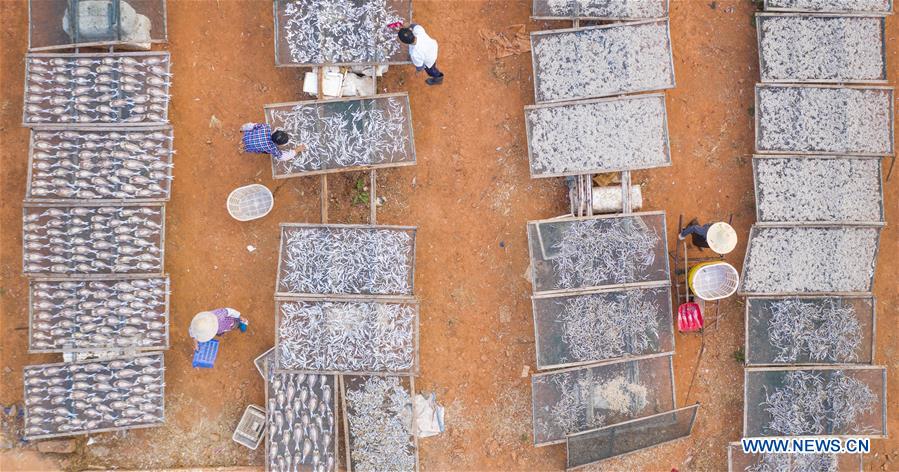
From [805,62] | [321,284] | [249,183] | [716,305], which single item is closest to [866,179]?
[805,62]

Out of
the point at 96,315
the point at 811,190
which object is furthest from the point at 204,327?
the point at 811,190

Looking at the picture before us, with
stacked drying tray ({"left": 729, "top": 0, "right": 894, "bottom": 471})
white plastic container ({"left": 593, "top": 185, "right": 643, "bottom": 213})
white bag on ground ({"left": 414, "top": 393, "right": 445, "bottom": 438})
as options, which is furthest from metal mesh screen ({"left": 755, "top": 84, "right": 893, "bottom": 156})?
white bag on ground ({"left": 414, "top": 393, "right": 445, "bottom": 438})

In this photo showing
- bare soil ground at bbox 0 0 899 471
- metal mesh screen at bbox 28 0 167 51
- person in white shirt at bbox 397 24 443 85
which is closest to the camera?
person in white shirt at bbox 397 24 443 85

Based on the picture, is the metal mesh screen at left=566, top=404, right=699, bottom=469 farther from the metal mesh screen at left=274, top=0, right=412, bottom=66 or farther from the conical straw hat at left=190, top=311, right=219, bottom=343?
the metal mesh screen at left=274, top=0, right=412, bottom=66

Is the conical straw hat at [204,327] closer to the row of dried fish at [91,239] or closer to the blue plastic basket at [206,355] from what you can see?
the blue plastic basket at [206,355]

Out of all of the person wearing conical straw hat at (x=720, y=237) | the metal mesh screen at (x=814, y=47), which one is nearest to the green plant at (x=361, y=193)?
the person wearing conical straw hat at (x=720, y=237)

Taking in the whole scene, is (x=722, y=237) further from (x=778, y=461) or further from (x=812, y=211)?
(x=778, y=461)

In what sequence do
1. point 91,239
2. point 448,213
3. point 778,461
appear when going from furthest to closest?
point 448,213
point 778,461
point 91,239
